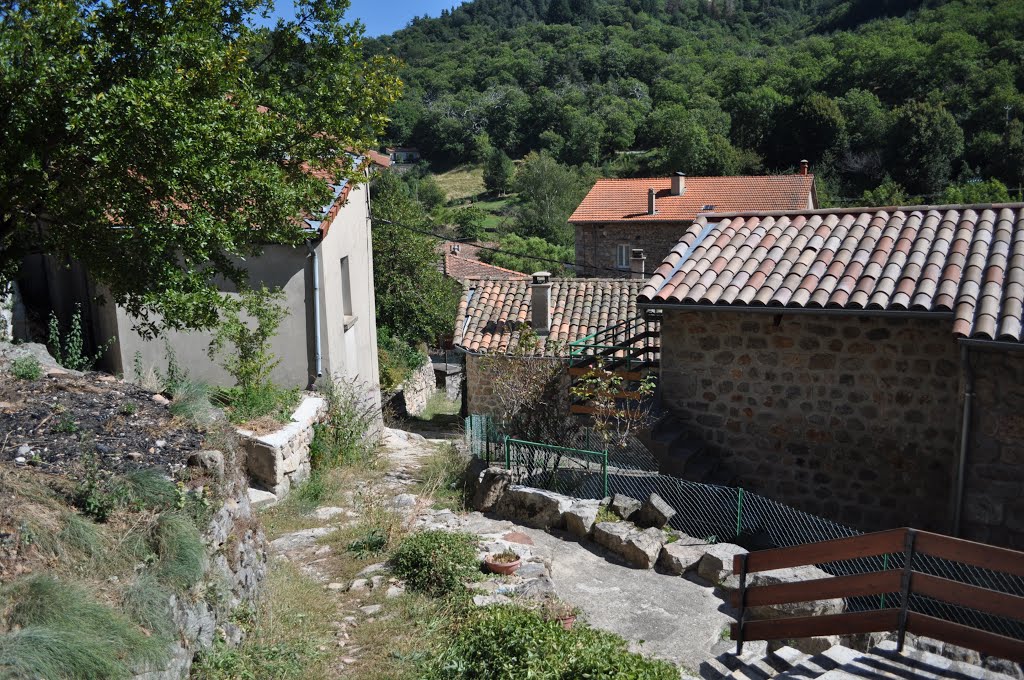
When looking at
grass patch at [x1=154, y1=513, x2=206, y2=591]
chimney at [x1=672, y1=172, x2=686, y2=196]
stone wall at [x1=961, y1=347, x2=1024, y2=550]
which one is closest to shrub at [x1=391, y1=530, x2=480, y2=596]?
grass patch at [x1=154, y1=513, x2=206, y2=591]

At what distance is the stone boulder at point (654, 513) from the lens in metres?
8.11

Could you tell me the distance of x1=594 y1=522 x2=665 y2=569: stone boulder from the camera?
24.6 ft

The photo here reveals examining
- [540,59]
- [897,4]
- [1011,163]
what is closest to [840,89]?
[1011,163]

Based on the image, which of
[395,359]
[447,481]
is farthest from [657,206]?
[447,481]

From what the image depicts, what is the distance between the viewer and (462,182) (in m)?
70.7

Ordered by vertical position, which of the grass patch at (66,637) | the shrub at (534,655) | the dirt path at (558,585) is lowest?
the dirt path at (558,585)

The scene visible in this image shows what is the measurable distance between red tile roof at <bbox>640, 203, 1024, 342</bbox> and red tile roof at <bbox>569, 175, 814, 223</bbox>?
78.1ft

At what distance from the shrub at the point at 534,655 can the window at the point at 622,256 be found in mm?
30757

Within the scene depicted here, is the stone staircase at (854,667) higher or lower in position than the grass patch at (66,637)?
Answer: lower

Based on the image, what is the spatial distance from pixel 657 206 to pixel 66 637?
33.3 metres

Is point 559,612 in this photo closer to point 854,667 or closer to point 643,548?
point 643,548

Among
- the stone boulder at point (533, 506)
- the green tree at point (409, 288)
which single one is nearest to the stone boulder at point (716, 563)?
the stone boulder at point (533, 506)

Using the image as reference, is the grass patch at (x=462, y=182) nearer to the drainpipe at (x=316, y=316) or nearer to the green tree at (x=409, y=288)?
the green tree at (x=409, y=288)

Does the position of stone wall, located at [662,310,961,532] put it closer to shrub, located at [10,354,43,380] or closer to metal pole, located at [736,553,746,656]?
metal pole, located at [736,553,746,656]
